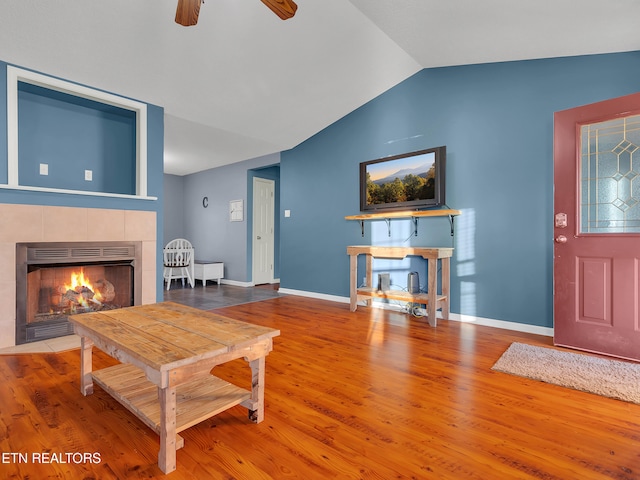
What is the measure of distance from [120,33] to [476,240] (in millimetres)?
3719

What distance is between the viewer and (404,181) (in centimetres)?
408

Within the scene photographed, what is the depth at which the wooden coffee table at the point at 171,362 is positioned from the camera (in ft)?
4.29

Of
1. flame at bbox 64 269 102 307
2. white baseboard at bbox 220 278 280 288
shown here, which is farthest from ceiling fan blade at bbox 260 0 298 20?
white baseboard at bbox 220 278 280 288

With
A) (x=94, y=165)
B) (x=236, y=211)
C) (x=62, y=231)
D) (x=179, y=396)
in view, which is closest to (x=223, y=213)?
(x=236, y=211)

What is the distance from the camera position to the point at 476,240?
3.59 metres

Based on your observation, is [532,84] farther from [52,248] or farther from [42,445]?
[52,248]

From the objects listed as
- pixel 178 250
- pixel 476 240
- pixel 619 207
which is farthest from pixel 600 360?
pixel 178 250

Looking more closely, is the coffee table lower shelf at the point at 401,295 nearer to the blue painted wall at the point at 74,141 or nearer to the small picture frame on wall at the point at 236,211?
the blue painted wall at the point at 74,141

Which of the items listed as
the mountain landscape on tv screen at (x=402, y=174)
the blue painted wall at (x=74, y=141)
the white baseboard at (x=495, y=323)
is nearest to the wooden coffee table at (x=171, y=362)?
the blue painted wall at (x=74, y=141)

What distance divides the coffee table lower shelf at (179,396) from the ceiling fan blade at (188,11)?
2.02 metres

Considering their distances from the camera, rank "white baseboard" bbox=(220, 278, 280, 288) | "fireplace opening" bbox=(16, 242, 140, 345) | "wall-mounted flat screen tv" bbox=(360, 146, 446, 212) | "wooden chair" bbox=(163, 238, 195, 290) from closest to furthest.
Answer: "fireplace opening" bbox=(16, 242, 140, 345) → "wall-mounted flat screen tv" bbox=(360, 146, 446, 212) → "wooden chair" bbox=(163, 238, 195, 290) → "white baseboard" bbox=(220, 278, 280, 288)

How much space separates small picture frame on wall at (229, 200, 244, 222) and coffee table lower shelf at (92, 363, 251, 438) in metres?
4.59

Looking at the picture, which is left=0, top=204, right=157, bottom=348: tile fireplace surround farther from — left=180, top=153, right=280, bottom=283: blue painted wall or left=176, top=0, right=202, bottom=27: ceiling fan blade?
left=180, top=153, right=280, bottom=283: blue painted wall

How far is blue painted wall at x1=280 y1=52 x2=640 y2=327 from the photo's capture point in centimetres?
316
